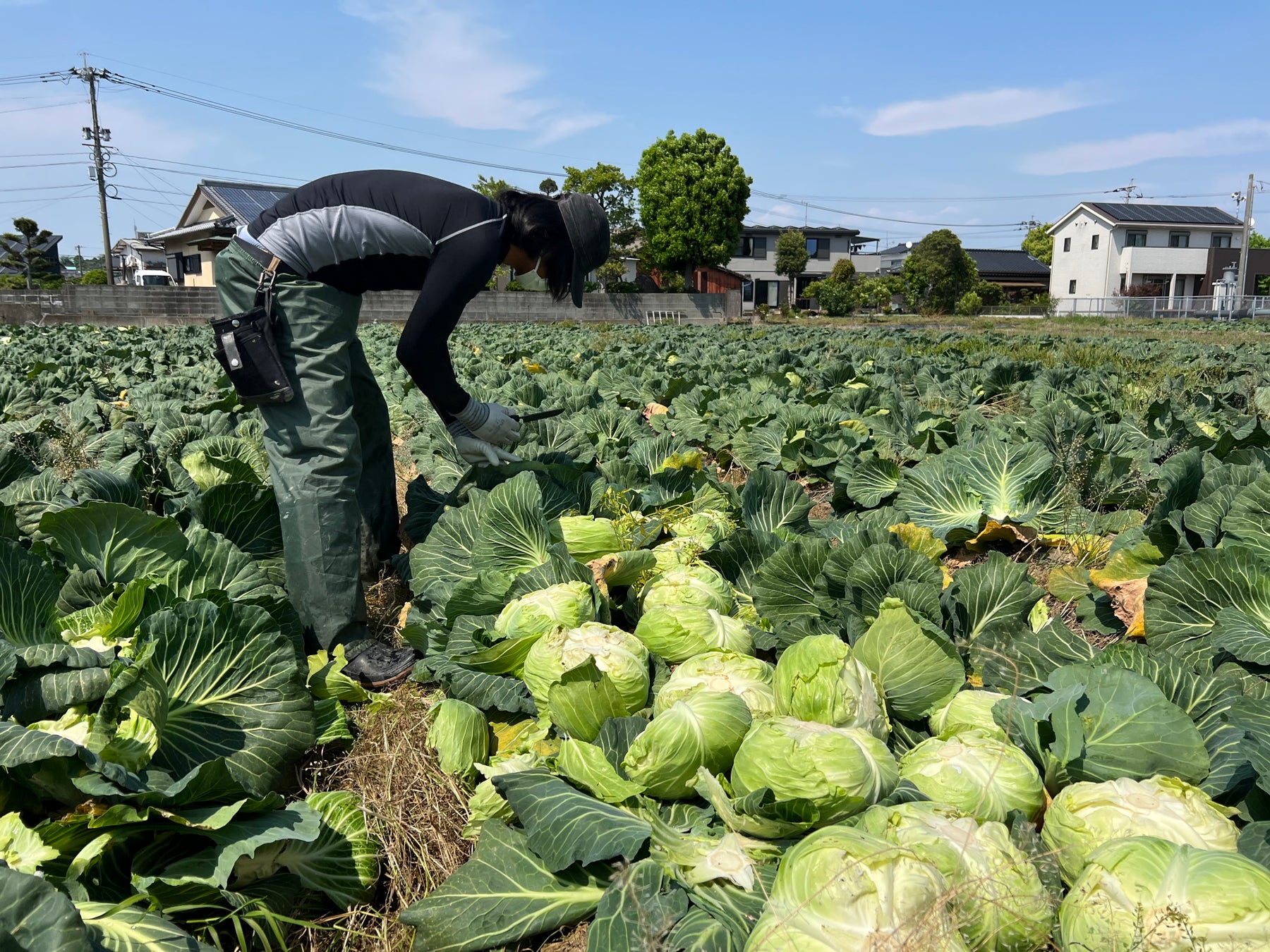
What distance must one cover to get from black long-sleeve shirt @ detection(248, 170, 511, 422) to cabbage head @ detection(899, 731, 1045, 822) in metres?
2.07

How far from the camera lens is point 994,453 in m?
4.16

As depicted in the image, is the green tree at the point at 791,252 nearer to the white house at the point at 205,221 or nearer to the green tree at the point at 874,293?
the green tree at the point at 874,293

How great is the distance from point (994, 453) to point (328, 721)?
3.28 m

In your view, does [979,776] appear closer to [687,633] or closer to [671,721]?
[671,721]

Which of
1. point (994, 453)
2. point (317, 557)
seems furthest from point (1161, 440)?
point (317, 557)

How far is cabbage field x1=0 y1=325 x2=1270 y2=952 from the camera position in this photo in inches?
64.7

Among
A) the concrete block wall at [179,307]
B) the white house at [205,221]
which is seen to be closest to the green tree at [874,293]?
the concrete block wall at [179,307]

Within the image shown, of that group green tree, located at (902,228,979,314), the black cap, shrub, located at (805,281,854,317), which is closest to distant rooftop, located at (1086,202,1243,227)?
green tree, located at (902,228,979,314)

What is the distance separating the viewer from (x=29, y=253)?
2208 inches

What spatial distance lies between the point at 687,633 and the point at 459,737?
2.47ft

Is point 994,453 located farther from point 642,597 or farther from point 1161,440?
point 642,597

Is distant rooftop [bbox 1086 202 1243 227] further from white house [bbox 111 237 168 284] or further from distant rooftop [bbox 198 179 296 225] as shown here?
white house [bbox 111 237 168 284]

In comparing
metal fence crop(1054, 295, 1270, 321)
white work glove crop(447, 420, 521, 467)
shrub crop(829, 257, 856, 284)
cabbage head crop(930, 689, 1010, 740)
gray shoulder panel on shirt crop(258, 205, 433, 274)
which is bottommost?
cabbage head crop(930, 689, 1010, 740)

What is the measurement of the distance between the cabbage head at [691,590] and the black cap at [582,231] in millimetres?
1059
